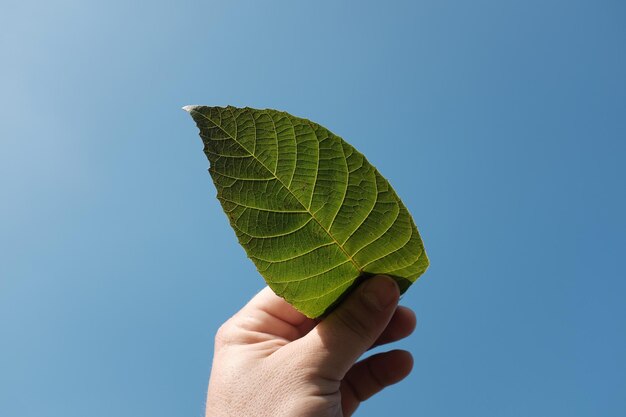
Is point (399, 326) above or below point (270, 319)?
below

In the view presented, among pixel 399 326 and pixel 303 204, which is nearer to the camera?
pixel 303 204

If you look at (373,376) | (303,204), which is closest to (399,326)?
(373,376)

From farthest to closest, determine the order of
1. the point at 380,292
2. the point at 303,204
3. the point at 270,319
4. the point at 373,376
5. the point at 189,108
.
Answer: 1. the point at 373,376
2. the point at 270,319
3. the point at 380,292
4. the point at 303,204
5. the point at 189,108

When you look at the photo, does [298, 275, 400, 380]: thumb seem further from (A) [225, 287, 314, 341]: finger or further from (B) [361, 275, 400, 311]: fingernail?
(A) [225, 287, 314, 341]: finger

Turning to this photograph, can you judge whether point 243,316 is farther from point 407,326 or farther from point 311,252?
point 311,252

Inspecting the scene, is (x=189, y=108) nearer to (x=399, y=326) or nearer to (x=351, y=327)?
(x=351, y=327)

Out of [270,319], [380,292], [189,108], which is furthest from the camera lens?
[270,319]

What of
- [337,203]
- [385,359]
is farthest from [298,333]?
[337,203]
